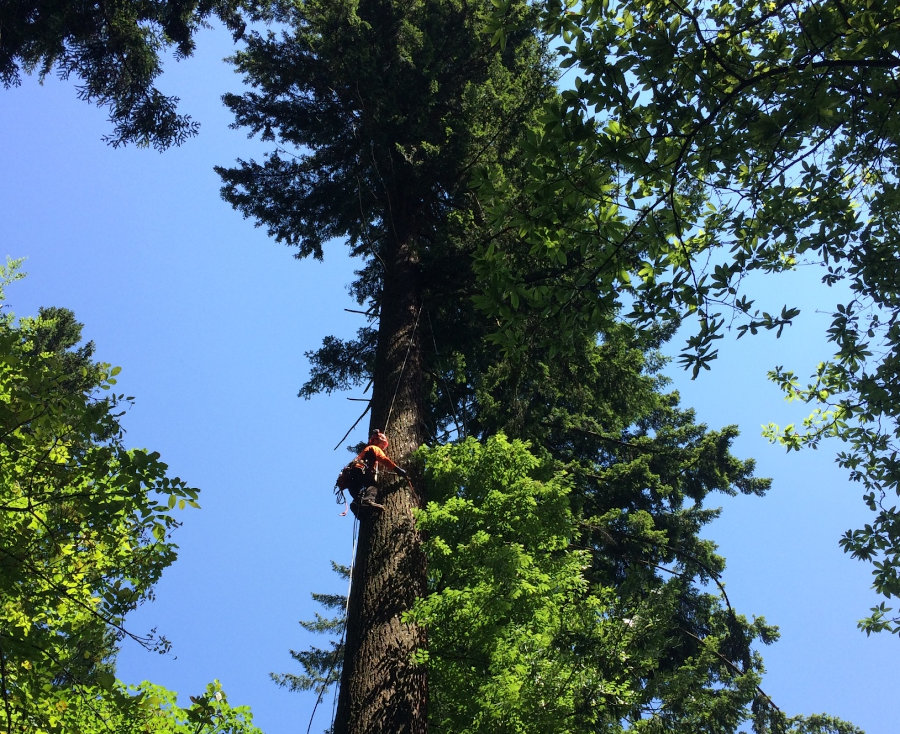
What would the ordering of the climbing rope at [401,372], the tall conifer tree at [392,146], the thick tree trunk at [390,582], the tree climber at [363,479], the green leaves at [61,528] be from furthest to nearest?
the tall conifer tree at [392,146]
the climbing rope at [401,372]
the tree climber at [363,479]
the thick tree trunk at [390,582]
the green leaves at [61,528]

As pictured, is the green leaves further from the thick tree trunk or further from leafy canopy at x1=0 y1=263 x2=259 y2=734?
the thick tree trunk

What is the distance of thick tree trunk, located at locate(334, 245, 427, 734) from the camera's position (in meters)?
4.88

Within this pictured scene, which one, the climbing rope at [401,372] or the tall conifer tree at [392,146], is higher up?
the tall conifer tree at [392,146]

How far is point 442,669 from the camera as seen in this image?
5.30 meters

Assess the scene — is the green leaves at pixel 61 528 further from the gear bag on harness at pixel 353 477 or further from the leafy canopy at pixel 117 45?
the leafy canopy at pixel 117 45

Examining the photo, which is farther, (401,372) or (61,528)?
(401,372)

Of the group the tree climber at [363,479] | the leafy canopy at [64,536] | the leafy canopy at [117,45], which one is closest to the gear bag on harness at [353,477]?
the tree climber at [363,479]

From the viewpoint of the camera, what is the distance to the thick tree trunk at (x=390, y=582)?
192 inches

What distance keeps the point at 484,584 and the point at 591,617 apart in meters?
1.21

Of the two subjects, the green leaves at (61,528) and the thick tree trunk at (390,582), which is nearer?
the green leaves at (61,528)

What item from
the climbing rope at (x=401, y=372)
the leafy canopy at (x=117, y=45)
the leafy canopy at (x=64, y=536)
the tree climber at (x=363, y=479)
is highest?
the leafy canopy at (x=117, y=45)

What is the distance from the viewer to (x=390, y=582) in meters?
5.59

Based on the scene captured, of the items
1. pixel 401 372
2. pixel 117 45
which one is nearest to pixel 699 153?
pixel 401 372

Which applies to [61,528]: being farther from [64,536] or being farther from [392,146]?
[392,146]
